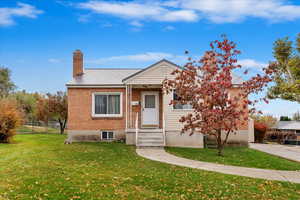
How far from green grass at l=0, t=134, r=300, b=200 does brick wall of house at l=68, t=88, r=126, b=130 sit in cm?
690

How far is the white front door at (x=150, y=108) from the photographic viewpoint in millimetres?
18219

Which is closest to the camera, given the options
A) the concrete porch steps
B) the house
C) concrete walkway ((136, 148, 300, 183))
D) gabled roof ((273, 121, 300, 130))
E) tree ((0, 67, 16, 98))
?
concrete walkway ((136, 148, 300, 183))

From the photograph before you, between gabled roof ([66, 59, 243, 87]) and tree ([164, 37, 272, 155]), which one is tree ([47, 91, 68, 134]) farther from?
tree ([164, 37, 272, 155])

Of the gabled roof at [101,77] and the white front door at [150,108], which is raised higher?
the gabled roof at [101,77]

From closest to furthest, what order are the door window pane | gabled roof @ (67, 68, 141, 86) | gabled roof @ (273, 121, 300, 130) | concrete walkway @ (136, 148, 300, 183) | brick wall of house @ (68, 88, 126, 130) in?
concrete walkway @ (136, 148, 300, 183) < brick wall of house @ (68, 88, 126, 130) < gabled roof @ (67, 68, 141, 86) < the door window pane < gabled roof @ (273, 121, 300, 130)

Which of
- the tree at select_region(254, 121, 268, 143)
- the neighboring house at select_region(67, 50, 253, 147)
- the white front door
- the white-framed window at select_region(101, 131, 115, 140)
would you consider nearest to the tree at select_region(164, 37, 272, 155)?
the neighboring house at select_region(67, 50, 253, 147)

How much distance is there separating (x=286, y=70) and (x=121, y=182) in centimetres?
2655

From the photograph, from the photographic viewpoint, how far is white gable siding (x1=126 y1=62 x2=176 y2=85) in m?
16.9

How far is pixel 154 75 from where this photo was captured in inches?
668

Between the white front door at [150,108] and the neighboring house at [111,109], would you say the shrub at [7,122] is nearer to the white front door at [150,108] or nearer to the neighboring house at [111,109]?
the neighboring house at [111,109]

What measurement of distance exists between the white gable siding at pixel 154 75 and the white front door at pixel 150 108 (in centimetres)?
160

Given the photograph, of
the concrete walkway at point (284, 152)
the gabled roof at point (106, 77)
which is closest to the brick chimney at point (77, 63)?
the gabled roof at point (106, 77)

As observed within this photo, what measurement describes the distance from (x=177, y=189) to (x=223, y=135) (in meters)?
11.2

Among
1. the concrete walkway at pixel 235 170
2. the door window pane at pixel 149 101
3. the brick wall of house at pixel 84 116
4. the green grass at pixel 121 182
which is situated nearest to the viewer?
the green grass at pixel 121 182
